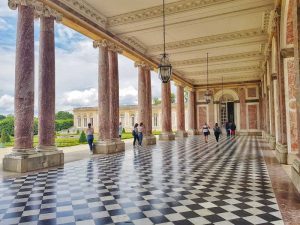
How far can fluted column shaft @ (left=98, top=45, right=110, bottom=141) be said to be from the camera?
12.8 meters

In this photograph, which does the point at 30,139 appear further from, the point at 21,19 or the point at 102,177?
the point at 21,19

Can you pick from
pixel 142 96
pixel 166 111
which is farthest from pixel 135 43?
pixel 166 111

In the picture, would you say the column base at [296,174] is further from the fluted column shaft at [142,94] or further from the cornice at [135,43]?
the fluted column shaft at [142,94]

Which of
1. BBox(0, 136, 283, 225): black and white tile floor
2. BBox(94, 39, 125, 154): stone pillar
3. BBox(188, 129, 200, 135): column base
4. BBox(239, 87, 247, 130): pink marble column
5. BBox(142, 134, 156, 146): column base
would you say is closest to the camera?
BBox(0, 136, 283, 225): black and white tile floor

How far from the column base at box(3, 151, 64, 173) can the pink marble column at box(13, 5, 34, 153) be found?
228 mm

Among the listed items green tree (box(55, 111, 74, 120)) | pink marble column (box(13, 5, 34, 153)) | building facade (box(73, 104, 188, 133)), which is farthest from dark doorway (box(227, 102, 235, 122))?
green tree (box(55, 111, 74, 120))

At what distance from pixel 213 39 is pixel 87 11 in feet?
23.2

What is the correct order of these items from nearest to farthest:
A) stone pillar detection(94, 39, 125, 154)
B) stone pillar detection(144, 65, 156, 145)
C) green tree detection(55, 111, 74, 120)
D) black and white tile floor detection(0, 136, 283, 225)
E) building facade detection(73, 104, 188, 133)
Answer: black and white tile floor detection(0, 136, 283, 225)
stone pillar detection(94, 39, 125, 154)
stone pillar detection(144, 65, 156, 145)
building facade detection(73, 104, 188, 133)
green tree detection(55, 111, 74, 120)

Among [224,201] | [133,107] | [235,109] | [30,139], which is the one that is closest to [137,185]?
Answer: [224,201]

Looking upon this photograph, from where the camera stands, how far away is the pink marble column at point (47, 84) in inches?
364

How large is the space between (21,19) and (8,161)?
456 centimetres

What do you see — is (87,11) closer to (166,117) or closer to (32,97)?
(32,97)

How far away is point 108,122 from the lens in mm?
12867

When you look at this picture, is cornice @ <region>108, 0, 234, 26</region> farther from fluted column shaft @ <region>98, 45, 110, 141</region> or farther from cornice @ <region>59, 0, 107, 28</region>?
fluted column shaft @ <region>98, 45, 110, 141</region>
